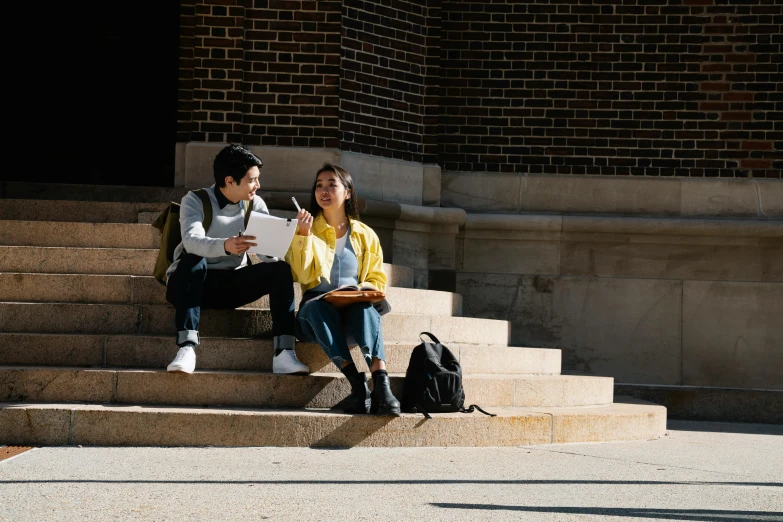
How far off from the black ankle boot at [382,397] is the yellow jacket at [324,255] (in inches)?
28.2

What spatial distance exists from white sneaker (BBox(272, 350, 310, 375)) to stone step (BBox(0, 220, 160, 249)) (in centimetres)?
190

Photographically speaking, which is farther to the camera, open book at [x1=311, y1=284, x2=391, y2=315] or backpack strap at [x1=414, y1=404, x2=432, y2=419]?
open book at [x1=311, y1=284, x2=391, y2=315]

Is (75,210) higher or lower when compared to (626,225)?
lower


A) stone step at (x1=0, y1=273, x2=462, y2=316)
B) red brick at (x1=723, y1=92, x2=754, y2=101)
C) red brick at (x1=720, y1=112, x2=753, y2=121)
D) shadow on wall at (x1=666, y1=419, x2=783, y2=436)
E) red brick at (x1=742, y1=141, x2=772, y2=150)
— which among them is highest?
red brick at (x1=723, y1=92, x2=754, y2=101)

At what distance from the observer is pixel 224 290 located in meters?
6.38

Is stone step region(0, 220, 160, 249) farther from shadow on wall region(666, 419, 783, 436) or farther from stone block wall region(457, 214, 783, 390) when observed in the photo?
shadow on wall region(666, 419, 783, 436)

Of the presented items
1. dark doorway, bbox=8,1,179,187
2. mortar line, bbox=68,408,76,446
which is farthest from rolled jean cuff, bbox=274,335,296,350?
dark doorway, bbox=8,1,179,187

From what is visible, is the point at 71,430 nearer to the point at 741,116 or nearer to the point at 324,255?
the point at 324,255

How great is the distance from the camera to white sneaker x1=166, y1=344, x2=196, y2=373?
5.84 metres

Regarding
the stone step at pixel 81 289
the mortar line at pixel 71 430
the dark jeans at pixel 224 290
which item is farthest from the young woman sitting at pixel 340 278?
the mortar line at pixel 71 430

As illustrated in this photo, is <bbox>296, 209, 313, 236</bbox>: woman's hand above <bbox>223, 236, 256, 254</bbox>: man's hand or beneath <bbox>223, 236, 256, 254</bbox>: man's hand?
above

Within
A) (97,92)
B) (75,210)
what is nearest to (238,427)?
(75,210)

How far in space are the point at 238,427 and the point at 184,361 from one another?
503 mm

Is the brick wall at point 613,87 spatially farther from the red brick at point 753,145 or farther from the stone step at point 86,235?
the stone step at point 86,235
